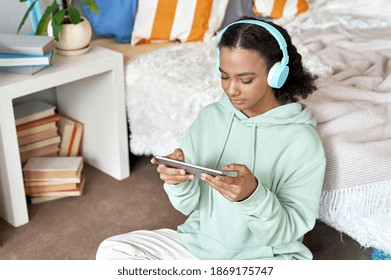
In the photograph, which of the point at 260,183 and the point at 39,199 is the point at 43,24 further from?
the point at 260,183

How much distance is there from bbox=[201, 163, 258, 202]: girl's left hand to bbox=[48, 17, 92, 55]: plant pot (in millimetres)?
942

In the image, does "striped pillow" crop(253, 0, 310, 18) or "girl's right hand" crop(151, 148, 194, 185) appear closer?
"girl's right hand" crop(151, 148, 194, 185)

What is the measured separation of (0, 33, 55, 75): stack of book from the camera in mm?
1712

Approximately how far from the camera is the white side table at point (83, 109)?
171cm

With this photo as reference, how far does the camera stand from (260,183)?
3.84ft

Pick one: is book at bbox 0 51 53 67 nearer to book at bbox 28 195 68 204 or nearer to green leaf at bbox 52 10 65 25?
green leaf at bbox 52 10 65 25

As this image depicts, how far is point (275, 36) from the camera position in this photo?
117cm

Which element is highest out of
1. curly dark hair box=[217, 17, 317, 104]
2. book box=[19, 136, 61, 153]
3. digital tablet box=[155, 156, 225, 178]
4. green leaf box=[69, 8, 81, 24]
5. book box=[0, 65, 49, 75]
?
curly dark hair box=[217, 17, 317, 104]

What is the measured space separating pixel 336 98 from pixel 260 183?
1.74 feet

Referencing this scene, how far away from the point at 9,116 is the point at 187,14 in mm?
799

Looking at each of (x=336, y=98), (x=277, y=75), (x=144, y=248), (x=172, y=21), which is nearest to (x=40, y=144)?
(x=172, y=21)

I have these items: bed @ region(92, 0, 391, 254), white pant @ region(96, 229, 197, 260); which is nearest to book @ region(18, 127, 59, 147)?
bed @ region(92, 0, 391, 254)

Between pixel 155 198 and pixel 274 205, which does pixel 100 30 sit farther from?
pixel 274 205

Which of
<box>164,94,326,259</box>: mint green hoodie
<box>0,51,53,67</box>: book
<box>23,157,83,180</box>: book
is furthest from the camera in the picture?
<box>23,157,83,180</box>: book
